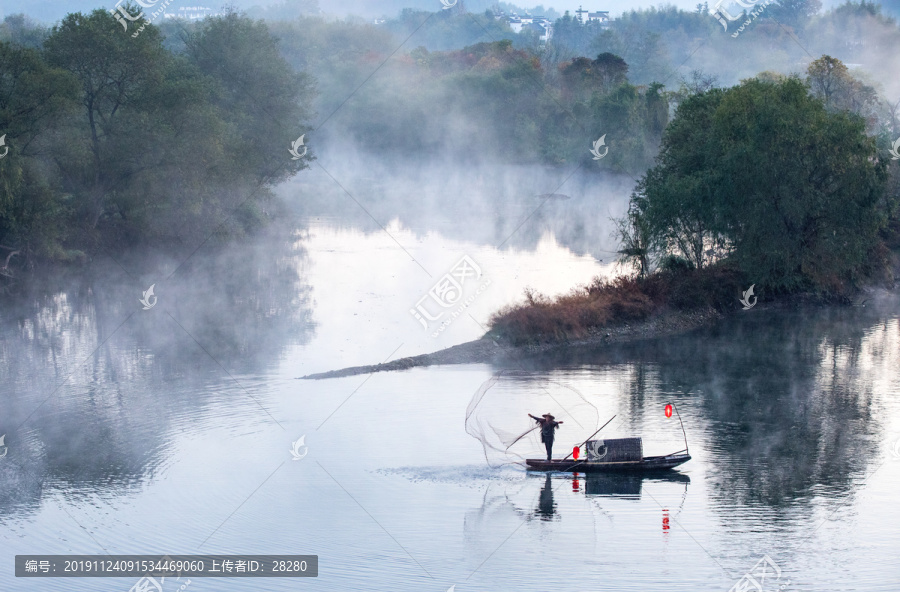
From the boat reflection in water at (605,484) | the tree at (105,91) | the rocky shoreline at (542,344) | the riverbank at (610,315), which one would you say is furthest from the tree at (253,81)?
the boat reflection in water at (605,484)

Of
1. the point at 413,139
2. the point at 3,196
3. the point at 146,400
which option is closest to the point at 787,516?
the point at 146,400

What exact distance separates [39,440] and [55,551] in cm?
816

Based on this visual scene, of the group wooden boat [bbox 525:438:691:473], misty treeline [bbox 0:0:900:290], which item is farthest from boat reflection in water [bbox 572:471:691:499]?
misty treeline [bbox 0:0:900:290]

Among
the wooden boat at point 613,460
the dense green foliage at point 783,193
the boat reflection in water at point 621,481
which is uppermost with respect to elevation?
the dense green foliage at point 783,193

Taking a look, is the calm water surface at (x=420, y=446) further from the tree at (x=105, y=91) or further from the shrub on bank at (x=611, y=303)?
the tree at (x=105, y=91)

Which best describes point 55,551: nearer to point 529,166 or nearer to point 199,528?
point 199,528

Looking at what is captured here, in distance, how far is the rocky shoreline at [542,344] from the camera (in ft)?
126

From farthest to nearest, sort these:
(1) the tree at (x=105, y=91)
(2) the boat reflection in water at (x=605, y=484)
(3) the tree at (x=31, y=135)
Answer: (1) the tree at (x=105, y=91)
(3) the tree at (x=31, y=135)
(2) the boat reflection in water at (x=605, y=484)

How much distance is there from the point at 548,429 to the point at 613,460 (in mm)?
1976

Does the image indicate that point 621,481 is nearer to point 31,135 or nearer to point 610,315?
point 610,315

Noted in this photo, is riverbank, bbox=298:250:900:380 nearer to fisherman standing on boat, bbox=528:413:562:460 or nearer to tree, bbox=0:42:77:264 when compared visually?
fisherman standing on boat, bbox=528:413:562:460

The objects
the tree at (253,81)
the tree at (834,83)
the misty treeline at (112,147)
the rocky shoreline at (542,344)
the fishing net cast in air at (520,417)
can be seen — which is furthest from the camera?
the tree at (834,83)

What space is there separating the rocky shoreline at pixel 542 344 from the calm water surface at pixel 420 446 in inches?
39.7

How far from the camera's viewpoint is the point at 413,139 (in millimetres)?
126938
